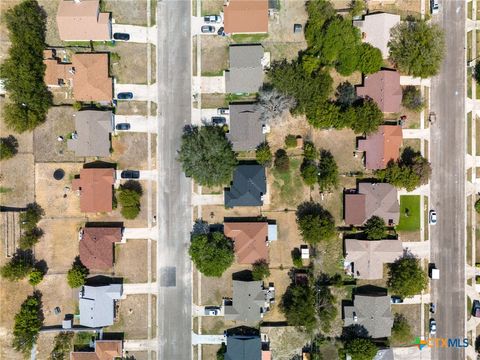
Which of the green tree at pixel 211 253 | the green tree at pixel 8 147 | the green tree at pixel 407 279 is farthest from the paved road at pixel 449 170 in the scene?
the green tree at pixel 8 147

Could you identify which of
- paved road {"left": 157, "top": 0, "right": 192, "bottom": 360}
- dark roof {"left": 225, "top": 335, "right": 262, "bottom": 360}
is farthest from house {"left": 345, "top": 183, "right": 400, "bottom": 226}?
paved road {"left": 157, "top": 0, "right": 192, "bottom": 360}

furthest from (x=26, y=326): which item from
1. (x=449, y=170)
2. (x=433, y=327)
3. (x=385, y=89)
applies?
(x=449, y=170)

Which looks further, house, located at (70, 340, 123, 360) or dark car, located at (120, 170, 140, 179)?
dark car, located at (120, 170, 140, 179)

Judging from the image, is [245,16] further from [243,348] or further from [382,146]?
[243,348]

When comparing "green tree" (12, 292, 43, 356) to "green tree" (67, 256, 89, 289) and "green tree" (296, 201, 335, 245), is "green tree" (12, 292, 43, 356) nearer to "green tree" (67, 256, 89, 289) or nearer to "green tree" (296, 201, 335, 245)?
"green tree" (67, 256, 89, 289)

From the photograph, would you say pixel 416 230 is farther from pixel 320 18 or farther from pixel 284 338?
pixel 320 18

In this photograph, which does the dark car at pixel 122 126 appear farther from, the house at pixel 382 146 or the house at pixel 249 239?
the house at pixel 382 146
